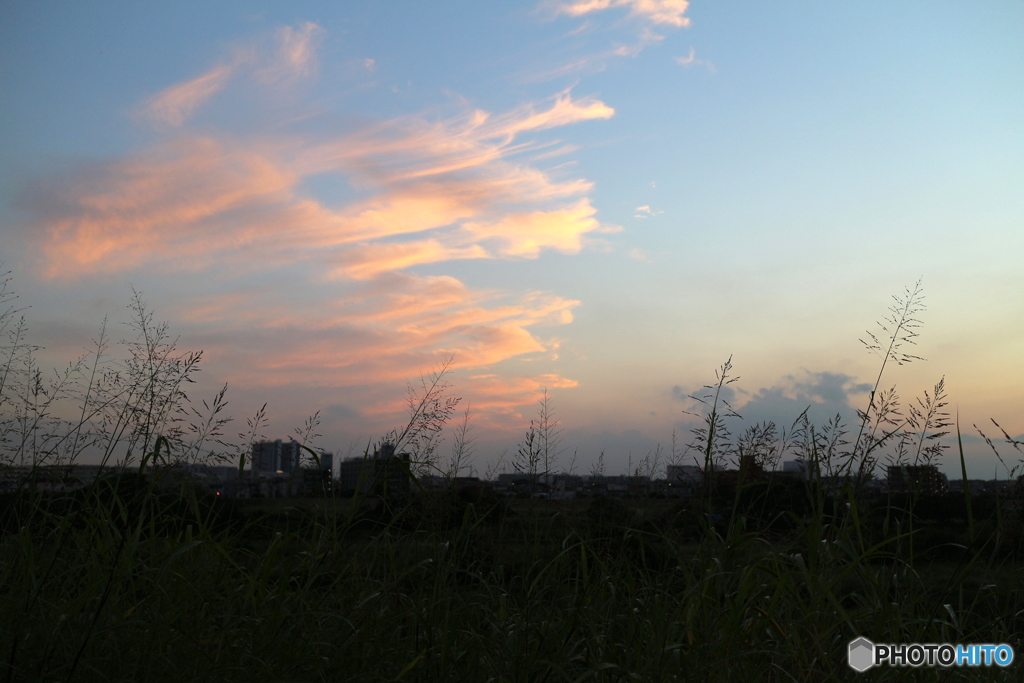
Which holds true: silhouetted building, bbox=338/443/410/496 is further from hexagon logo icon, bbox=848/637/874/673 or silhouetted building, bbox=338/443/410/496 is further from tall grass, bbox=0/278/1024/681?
hexagon logo icon, bbox=848/637/874/673

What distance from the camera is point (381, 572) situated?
423 cm

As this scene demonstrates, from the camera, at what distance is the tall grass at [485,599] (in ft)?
8.20

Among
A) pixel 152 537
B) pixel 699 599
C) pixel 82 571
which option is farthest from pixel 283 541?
pixel 699 599

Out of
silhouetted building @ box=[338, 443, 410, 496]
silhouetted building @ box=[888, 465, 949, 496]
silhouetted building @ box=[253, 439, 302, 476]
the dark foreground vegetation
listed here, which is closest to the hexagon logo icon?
the dark foreground vegetation

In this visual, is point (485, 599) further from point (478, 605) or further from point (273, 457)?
point (273, 457)

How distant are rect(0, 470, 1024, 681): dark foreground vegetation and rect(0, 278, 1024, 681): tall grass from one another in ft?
0.04

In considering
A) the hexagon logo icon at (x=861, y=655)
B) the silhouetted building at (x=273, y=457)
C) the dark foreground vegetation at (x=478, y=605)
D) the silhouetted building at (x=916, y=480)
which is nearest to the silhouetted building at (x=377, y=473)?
the dark foreground vegetation at (x=478, y=605)

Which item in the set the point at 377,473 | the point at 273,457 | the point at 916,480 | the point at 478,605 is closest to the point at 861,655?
the point at 916,480

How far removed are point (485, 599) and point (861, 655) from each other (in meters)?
1.60

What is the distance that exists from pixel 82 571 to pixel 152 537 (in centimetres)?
44

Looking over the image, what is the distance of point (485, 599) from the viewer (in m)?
3.22

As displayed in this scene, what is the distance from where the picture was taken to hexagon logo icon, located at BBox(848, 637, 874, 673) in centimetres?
270

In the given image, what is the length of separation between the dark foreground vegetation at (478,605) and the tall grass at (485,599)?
1 centimetres

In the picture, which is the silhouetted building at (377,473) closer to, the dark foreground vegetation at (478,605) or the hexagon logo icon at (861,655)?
the dark foreground vegetation at (478,605)
